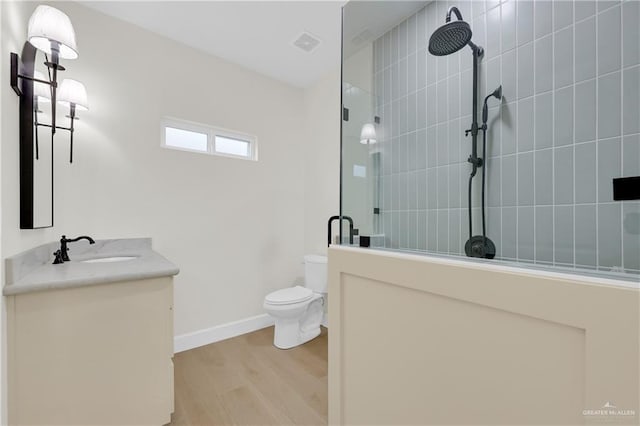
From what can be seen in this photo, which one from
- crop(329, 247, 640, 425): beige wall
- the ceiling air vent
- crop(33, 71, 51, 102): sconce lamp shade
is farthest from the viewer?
the ceiling air vent

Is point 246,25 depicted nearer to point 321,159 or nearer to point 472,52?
point 321,159

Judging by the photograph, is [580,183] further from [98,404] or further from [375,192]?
[98,404]

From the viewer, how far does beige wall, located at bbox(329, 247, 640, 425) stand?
58 centimetres

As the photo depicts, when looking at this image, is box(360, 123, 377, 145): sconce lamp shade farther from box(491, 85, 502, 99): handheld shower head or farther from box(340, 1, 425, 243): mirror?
box(491, 85, 502, 99): handheld shower head

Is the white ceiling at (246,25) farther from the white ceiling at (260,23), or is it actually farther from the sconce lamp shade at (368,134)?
the sconce lamp shade at (368,134)

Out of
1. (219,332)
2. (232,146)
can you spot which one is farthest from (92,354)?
(232,146)

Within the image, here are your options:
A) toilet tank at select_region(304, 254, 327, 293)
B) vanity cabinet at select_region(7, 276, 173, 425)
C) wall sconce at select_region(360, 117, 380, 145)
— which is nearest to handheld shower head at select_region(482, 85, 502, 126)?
wall sconce at select_region(360, 117, 380, 145)

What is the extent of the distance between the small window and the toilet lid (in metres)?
1.40

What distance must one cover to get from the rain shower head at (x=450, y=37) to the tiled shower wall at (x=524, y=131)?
14cm

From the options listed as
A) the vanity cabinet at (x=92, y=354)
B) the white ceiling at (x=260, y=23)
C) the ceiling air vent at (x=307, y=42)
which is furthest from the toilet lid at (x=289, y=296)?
the ceiling air vent at (x=307, y=42)

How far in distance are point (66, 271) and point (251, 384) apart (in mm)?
1294

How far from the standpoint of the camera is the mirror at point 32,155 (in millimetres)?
1342

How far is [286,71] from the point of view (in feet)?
9.18

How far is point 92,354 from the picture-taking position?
123 centimetres
